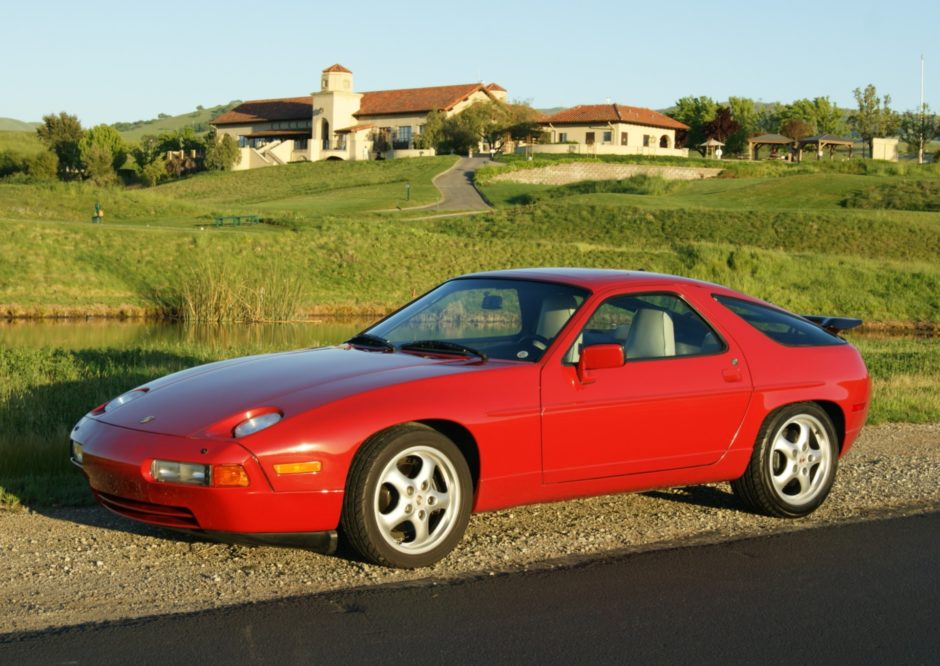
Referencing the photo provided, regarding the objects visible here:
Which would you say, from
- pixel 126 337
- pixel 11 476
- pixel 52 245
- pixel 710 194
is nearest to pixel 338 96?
pixel 710 194

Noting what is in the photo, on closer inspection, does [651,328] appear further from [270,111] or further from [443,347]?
[270,111]

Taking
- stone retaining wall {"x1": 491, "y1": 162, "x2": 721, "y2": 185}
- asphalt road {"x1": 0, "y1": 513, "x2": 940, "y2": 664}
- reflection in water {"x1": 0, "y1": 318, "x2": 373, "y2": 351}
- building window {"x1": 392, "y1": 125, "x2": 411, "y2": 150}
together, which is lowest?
reflection in water {"x1": 0, "y1": 318, "x2": 373, "y2": 351}

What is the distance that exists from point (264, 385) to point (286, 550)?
2.93 feet

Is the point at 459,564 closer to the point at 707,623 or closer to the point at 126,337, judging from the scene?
the point at 707,623

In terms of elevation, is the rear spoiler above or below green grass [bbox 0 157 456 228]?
below

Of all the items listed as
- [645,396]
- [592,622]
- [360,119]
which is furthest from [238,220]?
[360,119]

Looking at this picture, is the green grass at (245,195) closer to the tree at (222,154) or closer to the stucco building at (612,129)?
the tree at (222,154)

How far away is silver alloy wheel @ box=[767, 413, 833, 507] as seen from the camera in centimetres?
777

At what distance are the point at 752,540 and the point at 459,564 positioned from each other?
6.04ft

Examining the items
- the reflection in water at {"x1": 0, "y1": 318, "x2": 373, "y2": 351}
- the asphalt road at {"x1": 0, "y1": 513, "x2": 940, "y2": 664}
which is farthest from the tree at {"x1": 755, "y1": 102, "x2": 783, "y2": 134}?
the asphalt road at {"x1": 0, "y1": 513, "x2": 940, "y2": 664}

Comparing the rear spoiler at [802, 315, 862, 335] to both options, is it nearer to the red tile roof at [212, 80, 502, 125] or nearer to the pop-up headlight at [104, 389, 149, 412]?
the pop-up headlight at [104, 389, 149, 412]

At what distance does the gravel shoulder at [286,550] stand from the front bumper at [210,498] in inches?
9.7

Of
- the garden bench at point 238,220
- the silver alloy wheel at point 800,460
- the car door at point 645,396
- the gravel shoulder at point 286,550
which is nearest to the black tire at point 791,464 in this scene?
the silver alloy wheel at point 800,460

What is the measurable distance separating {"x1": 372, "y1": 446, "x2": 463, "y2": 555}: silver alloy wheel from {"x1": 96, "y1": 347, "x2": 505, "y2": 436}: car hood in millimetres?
423
